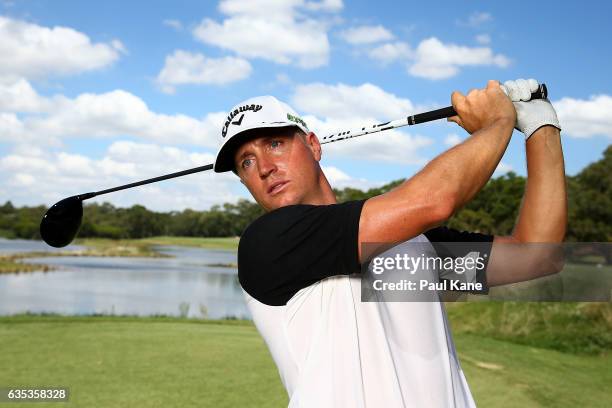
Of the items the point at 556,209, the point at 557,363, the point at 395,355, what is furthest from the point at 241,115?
the point at 557,363

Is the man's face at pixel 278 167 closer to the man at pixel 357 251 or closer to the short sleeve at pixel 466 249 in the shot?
the man at pixel 357 251

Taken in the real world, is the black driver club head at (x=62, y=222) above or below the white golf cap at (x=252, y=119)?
below

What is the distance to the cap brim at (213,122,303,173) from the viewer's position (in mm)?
1756

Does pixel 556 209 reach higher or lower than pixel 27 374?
higher

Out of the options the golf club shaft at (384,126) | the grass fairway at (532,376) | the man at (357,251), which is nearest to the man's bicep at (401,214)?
the man at (357,251)

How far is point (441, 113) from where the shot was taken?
72.6 inches

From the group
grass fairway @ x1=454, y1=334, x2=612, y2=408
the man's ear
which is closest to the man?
the man's ear

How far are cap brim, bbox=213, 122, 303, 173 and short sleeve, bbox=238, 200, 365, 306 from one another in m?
0.35

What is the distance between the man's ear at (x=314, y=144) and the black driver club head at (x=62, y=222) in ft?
4.79

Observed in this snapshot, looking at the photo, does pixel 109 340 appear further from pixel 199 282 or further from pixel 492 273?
pixel 199 282

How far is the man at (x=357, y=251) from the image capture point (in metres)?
1.34

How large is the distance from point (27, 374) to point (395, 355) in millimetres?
4985

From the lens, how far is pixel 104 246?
6756 centimetres

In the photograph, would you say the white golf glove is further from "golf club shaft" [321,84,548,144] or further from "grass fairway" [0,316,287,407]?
"grass fairway" [0,316,287,407]
